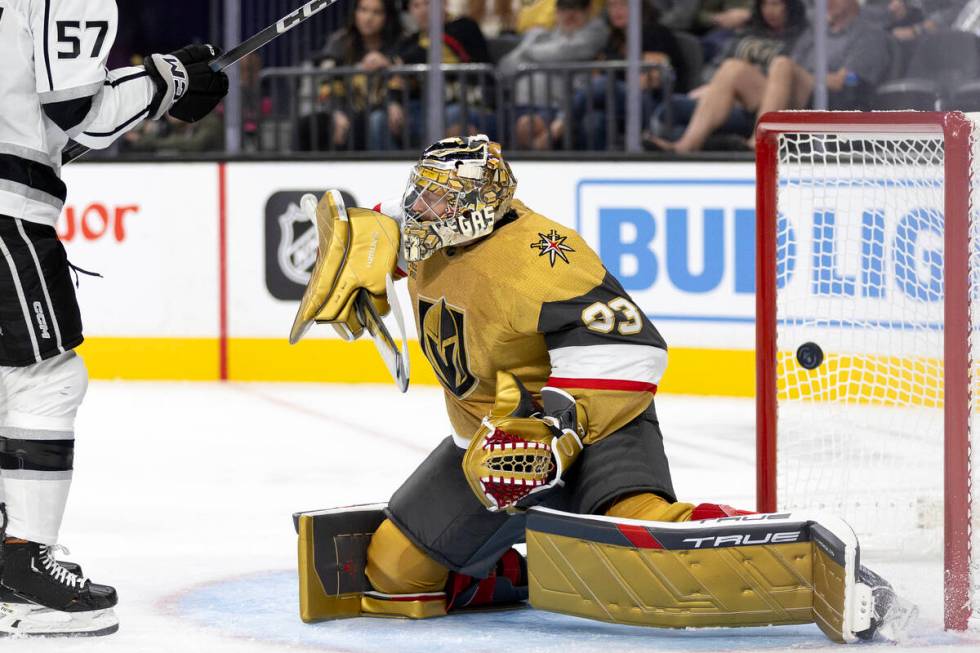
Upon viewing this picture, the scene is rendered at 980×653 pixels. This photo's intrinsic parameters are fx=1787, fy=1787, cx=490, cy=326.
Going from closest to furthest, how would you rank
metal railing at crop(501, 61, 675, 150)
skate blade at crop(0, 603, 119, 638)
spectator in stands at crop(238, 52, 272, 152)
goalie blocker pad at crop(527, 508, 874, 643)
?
goalie blocker pad at crop(527, 508, 874, 643), skate blade at crop(0, 603, 119, 638), metal railing at crop(501, 61, 675, 150), spectator in stands at crop(238, 52, 272, 152)

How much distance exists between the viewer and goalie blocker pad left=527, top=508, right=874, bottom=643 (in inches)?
104

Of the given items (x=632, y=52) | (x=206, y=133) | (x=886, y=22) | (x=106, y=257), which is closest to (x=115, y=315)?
(x=106, y=257)

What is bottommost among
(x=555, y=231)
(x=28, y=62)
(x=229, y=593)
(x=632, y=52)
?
(x=229, y=593)

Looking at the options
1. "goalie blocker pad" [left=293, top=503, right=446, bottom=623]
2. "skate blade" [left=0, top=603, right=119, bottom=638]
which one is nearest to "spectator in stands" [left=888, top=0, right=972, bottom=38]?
"goalie blocker pad" [left=293, top=503, right=446, bottom=623]

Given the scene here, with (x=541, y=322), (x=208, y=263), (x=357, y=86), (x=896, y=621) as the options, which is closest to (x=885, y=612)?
(x=896, y=621)

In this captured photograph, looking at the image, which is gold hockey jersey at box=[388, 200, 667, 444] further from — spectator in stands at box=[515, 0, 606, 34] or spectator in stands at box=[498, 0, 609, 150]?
spectator in stands at box=[515, 0, 606, 34]

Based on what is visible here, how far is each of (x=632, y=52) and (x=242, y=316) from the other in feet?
5.57

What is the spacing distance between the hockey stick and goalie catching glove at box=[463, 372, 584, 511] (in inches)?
30.1

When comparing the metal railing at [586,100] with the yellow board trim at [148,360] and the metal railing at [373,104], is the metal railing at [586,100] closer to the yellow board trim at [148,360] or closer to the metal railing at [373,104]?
the metal railing at [373,104]

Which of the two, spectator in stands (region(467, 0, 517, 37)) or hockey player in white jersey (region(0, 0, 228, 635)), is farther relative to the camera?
spectator in stands (region(467, 0, 517, 37))

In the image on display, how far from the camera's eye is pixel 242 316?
21.4ft

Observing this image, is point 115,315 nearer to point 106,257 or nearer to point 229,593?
point 106,257

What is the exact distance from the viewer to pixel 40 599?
2889 mm

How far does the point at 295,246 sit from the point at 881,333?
274 centimetres
